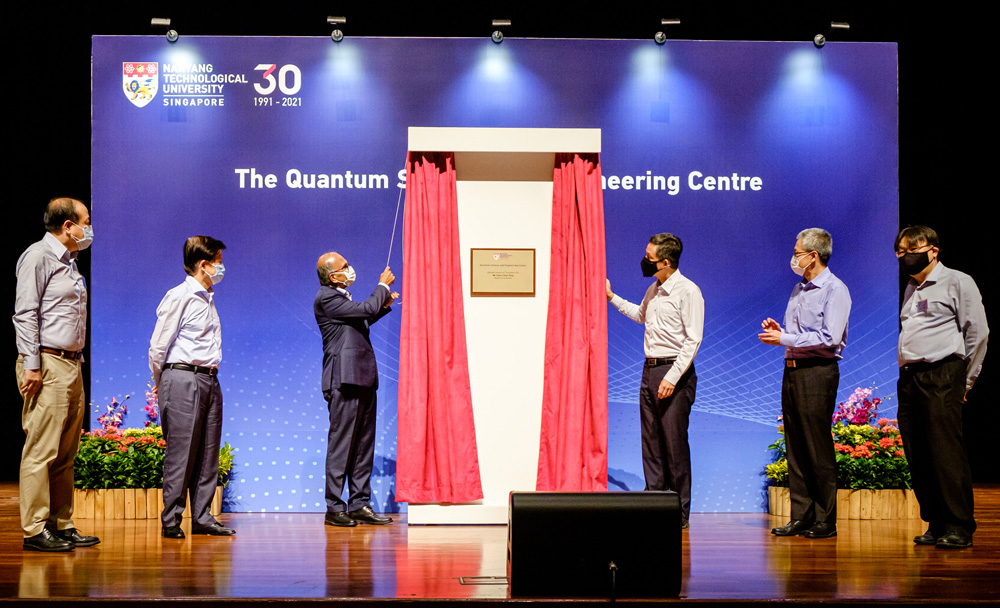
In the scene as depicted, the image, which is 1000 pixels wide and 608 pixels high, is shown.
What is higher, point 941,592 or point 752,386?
point 752,386

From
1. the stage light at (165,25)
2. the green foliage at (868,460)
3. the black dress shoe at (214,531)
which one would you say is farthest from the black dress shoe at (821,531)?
the stage light at (165,25)

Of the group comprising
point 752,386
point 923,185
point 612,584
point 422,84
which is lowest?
point 612,584

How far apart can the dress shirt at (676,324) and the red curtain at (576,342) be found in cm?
41

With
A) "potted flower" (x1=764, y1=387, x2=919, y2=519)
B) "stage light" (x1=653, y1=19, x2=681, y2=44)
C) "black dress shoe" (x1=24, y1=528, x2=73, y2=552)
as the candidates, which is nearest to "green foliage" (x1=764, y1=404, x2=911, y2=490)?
"potted flower" (x1=764, y1=387, x2=919, y2=519)

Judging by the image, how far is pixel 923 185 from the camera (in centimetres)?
787

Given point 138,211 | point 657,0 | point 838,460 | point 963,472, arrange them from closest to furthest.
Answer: point 963,472
point 838,460
point 138,211
point 657,0

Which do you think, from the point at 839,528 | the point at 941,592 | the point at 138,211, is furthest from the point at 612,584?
the point at 138,211

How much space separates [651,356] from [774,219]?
202 centimetres

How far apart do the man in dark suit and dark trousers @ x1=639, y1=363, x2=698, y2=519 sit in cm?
176

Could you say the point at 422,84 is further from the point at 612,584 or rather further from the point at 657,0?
the point at 612,584

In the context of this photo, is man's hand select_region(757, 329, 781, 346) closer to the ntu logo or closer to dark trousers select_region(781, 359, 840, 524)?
dark trousers select_region(781, 359, 840, 524)

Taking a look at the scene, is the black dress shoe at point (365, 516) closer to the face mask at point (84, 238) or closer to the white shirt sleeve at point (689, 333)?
the white shirt sleeve at point (689, 333)

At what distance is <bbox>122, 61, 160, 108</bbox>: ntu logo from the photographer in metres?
6.48

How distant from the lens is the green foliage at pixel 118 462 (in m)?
5.83
